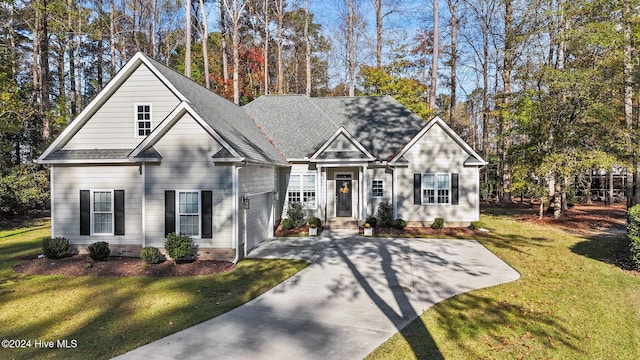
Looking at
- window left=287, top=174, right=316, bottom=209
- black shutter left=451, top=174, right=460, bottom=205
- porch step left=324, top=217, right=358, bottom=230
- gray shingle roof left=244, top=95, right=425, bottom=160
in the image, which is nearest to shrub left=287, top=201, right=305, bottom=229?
window left=287, top=174, right=316, bottom=209

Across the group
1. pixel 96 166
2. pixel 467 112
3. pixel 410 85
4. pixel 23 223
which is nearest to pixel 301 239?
pixel 96 166

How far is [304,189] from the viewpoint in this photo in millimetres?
17500

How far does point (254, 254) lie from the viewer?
39.2ft

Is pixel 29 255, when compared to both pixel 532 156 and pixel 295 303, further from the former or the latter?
pixel 532 156

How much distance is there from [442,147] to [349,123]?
5.73 metres

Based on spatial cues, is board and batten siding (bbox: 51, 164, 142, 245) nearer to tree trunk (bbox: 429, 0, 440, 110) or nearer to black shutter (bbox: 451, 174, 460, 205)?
black shutter (bbox: 451, 174, 460, 205)

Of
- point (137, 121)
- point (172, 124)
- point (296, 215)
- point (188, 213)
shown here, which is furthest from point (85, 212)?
point (296, 215)

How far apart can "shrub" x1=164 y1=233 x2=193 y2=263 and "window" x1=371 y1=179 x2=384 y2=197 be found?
1010 cm

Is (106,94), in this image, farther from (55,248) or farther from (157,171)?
(55,248)

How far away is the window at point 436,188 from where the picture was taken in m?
17.0

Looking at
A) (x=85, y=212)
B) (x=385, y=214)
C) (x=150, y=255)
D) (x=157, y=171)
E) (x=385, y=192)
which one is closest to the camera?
(x=150, y=255)

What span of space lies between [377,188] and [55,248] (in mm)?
13668

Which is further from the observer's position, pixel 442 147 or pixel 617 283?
pixel 442 147

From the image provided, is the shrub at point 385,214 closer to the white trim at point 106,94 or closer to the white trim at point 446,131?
the white trim at point 446,131
